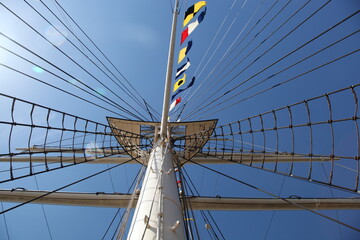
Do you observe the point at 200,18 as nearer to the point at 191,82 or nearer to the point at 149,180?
the point at 191,82

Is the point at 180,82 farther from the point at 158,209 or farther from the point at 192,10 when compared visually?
the point at 158,209

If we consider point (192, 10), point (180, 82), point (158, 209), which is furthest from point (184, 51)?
point (158, 209)

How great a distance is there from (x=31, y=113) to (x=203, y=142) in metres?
5.48

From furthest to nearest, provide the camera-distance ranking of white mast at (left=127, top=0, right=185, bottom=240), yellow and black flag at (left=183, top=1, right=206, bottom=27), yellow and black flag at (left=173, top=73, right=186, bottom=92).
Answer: yellow and black flag at (left=173, top=73, right=186, bottom=92) → yellow and black flag at (left=183, top=1, right=206, bottom=27) → white mast at (left=127, top=0, right=185, bottom=240)

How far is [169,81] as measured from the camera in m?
6.71

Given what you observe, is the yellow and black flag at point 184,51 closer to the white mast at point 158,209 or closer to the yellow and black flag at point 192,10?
the yellow and black flag at point 192,10

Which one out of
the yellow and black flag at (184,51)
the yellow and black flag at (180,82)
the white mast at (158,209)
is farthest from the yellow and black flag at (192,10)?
the white mast at (158,209)

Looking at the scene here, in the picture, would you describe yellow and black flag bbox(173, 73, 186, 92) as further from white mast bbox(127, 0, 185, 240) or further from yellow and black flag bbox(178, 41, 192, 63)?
white mast bbox(127, 0, 185, 240)

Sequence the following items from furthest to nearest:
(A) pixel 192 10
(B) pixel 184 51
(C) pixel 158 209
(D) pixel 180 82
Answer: (D) pixel 180 82
(B) pixel 184 51
(A) pixel 192 10
(C) pixel 158 209

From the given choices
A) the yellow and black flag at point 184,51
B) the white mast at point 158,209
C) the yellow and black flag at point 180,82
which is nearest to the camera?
the white mast at point 158,209

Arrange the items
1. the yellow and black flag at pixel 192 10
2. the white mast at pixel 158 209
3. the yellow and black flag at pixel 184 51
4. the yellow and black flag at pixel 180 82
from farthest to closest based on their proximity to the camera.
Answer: the yellow and black flag at pixel 180 82 → the yellow and black flag at pixel 184 51 → the yellow and black flag at pixel 192 10 → the white mast at pixel 158 209

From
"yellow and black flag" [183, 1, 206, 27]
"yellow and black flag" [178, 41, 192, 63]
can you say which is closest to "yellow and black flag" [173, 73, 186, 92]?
"yellow and black flag" [178, 41, 192, 63]

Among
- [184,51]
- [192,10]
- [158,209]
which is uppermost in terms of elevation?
[192,10]

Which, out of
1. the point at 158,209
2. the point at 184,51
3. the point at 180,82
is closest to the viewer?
the point at 158,209
